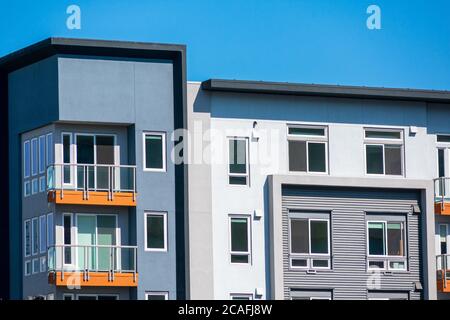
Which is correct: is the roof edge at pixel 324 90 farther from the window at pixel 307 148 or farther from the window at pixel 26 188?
the window at pixel 26 188

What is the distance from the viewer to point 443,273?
160 feet

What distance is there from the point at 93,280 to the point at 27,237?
12.2ft

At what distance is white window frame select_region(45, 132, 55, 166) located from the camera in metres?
44.7

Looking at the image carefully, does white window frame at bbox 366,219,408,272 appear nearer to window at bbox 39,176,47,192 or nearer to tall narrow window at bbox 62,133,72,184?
tall narrow window at bbox 62,133,72,184

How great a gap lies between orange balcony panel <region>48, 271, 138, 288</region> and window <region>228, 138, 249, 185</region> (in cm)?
518

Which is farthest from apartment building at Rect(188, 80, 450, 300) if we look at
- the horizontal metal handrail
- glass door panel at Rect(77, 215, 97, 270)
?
glass door panel at Rect(77, 215, 97, 270)

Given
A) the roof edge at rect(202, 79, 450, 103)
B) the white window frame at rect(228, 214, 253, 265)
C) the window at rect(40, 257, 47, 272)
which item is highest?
the roof edge at rect(202, 79, 450, 103)

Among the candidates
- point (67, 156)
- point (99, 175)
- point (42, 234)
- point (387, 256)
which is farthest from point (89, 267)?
point (387, 256)

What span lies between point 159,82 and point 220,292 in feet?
24.4

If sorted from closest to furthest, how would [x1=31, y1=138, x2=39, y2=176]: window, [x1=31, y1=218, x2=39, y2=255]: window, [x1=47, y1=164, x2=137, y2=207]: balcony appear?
[x1=47, y1=164, x2=137, y2=207]: balcony → [x1=31, y1=218, x2=39, y2=255]: window → [x1=31, y1=138, x2=39, y2=176]: window

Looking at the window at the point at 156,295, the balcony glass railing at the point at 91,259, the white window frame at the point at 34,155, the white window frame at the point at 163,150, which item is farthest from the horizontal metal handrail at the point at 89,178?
the window at the point at 156,295

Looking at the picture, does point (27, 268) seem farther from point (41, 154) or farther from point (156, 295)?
point (156, 295)

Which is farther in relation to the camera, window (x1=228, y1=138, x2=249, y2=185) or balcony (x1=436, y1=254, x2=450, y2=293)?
balcony (x1=436, y1=254, x2=450, y2=293)
